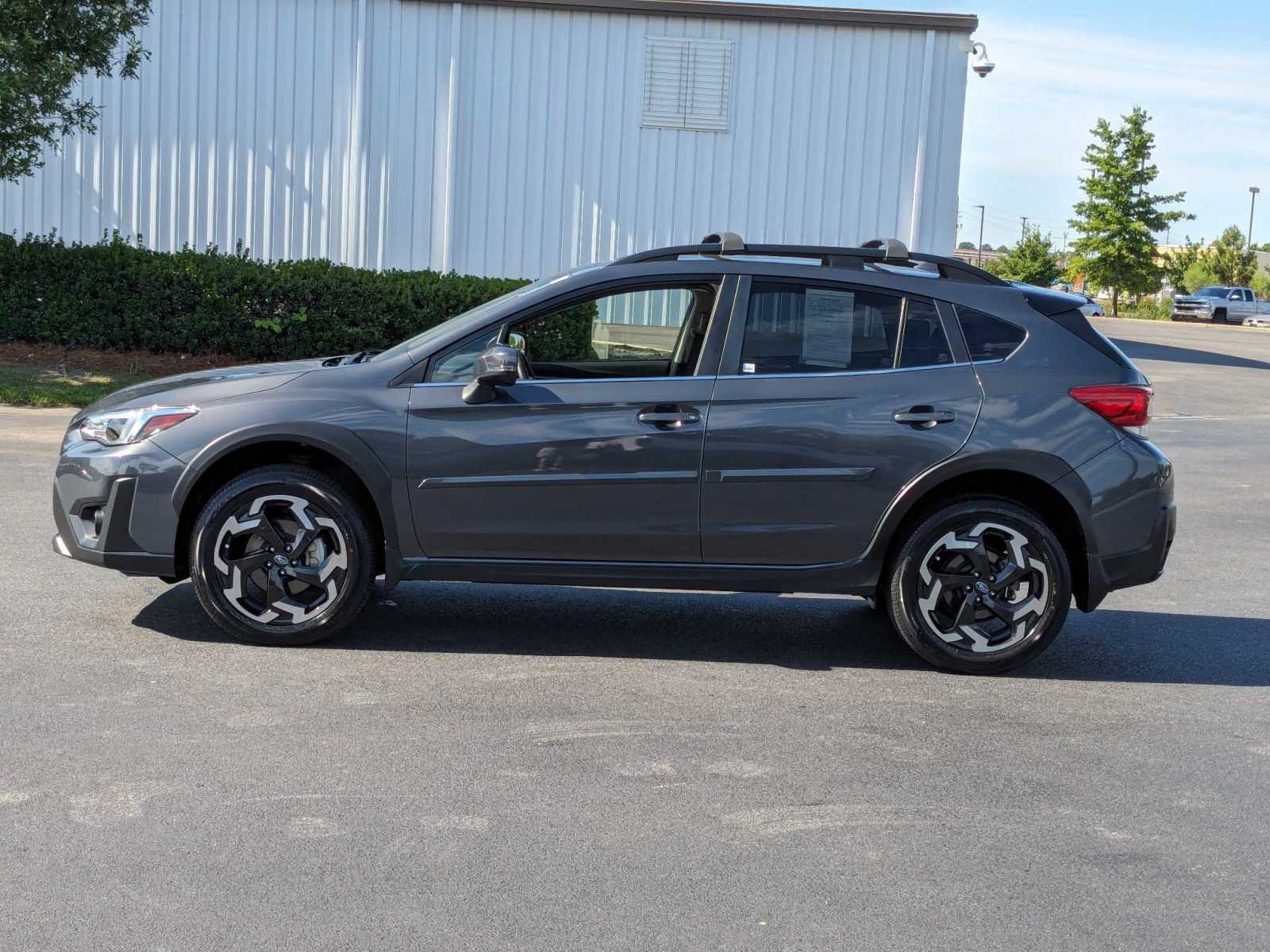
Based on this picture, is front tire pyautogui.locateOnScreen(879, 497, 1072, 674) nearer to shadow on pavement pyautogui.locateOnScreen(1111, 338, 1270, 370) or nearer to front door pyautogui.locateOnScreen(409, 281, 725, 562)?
front door pyautogui.locateOnScreen(409, 281, 725, 562)

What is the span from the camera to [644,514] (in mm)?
6129

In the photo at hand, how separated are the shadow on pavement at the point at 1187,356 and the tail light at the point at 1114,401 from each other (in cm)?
2279

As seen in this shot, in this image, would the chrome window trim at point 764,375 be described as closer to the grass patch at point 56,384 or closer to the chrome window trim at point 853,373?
the chrome window trim at point 853,373

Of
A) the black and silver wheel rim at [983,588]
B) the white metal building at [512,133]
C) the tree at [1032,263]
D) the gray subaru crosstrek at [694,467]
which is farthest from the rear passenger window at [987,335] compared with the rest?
the tree at [1032,263]

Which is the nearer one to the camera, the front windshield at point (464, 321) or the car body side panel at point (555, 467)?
the car body side panel at point (555, 467)

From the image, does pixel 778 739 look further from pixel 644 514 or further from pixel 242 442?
pixel 242 442

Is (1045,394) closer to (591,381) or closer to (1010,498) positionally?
(1010,498)

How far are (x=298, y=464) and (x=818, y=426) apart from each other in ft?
7.35

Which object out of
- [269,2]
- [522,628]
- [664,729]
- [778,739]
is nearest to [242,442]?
[522,628]

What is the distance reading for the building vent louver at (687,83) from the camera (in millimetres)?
18984

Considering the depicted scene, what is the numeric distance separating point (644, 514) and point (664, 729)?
1.10 metres

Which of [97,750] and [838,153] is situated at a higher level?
[838,153]

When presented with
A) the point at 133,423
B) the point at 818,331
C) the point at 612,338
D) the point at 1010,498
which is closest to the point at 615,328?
the point at 612,338

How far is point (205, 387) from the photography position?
6242mm
